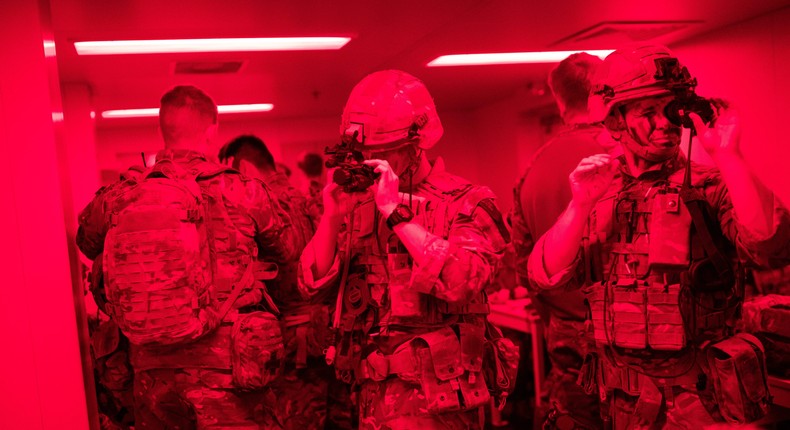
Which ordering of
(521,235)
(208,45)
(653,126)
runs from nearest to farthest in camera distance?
1. (653,126)
2. (521,235)
3. (208,45)

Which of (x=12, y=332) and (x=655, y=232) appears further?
(x=12, y=332)

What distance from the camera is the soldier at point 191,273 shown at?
8.95 ft

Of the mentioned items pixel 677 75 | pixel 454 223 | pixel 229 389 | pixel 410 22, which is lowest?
pixel 229 389

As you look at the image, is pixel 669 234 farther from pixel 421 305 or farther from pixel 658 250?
pixel 421 305

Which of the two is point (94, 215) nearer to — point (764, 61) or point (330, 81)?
point (330, 81)

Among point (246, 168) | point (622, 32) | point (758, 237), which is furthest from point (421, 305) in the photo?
point (622, 32)

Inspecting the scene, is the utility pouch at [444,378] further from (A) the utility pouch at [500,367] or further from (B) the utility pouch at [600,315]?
(B) the utility pouch at [600,315]

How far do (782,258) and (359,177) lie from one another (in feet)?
4.18

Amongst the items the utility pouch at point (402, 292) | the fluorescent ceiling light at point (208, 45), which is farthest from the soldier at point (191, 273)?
the fluorescent ceiling light at point (208, 45)

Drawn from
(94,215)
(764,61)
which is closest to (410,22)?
(94,215)

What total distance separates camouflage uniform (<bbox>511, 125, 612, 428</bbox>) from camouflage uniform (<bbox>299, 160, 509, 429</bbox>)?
858 mm

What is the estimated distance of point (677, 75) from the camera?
2168 millimetres

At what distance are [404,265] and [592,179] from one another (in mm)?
681

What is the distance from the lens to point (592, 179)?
2.22 meters
